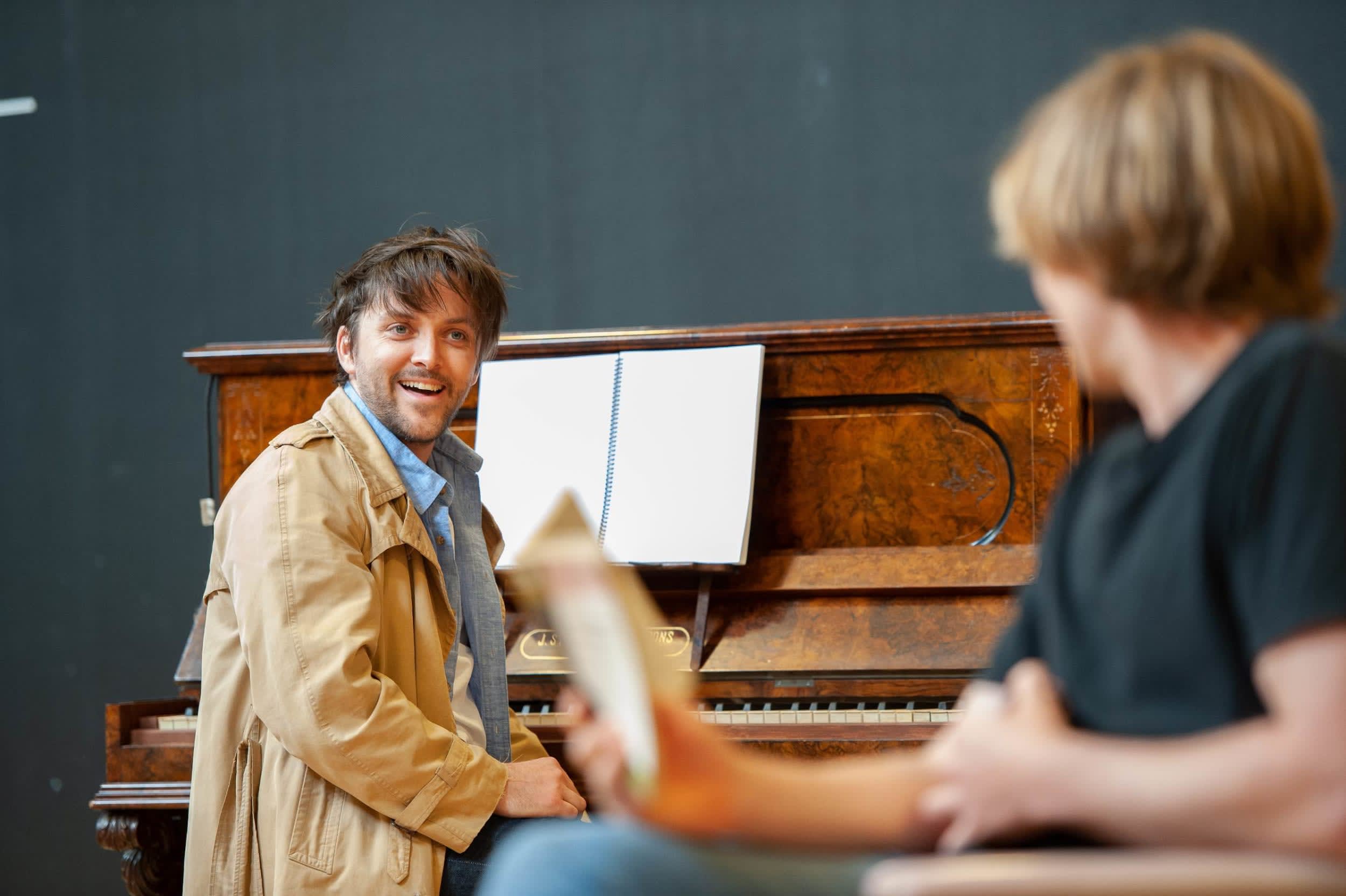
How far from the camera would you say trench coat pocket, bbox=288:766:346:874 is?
1845 mm

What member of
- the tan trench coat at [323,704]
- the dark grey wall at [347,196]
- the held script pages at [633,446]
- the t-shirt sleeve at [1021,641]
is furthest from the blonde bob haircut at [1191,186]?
the dark grey wall at [347,196]

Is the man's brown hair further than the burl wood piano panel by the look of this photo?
No

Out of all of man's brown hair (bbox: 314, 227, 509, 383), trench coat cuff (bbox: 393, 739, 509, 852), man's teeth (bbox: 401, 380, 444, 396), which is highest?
man's brown hair (bbox: 314, 227, 509, 383)

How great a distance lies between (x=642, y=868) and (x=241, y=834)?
4.25 ft

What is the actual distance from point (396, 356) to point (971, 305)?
2.12 metres

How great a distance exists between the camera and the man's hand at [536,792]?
197 centimetres

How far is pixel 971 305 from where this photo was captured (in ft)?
12.5

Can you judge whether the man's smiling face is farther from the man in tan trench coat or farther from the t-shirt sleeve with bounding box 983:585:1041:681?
the t-shirt sleeve with bounding box 983:585:1041:681

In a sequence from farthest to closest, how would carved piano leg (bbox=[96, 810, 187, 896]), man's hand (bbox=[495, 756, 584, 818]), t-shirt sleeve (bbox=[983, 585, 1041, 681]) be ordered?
1. carved piano leg (bbox=[96, 810, 187, 896])
2. man's hand (bbox=[495, 756, 584, 818])
3. t-shirt sleeve (bbox=[983, 585, 1041, 681])

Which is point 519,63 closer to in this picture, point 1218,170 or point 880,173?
point 880,173

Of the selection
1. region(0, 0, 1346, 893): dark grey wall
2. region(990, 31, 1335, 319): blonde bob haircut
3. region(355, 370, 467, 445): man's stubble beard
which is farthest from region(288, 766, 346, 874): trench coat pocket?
region(0, 0, 1346, 893): dark grey wall

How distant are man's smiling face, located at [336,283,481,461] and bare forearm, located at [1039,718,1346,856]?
61.0 inches

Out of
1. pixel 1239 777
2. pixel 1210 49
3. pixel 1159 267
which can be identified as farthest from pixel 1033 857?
pixel 1210 49

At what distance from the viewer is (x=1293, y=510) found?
71 centimetres
